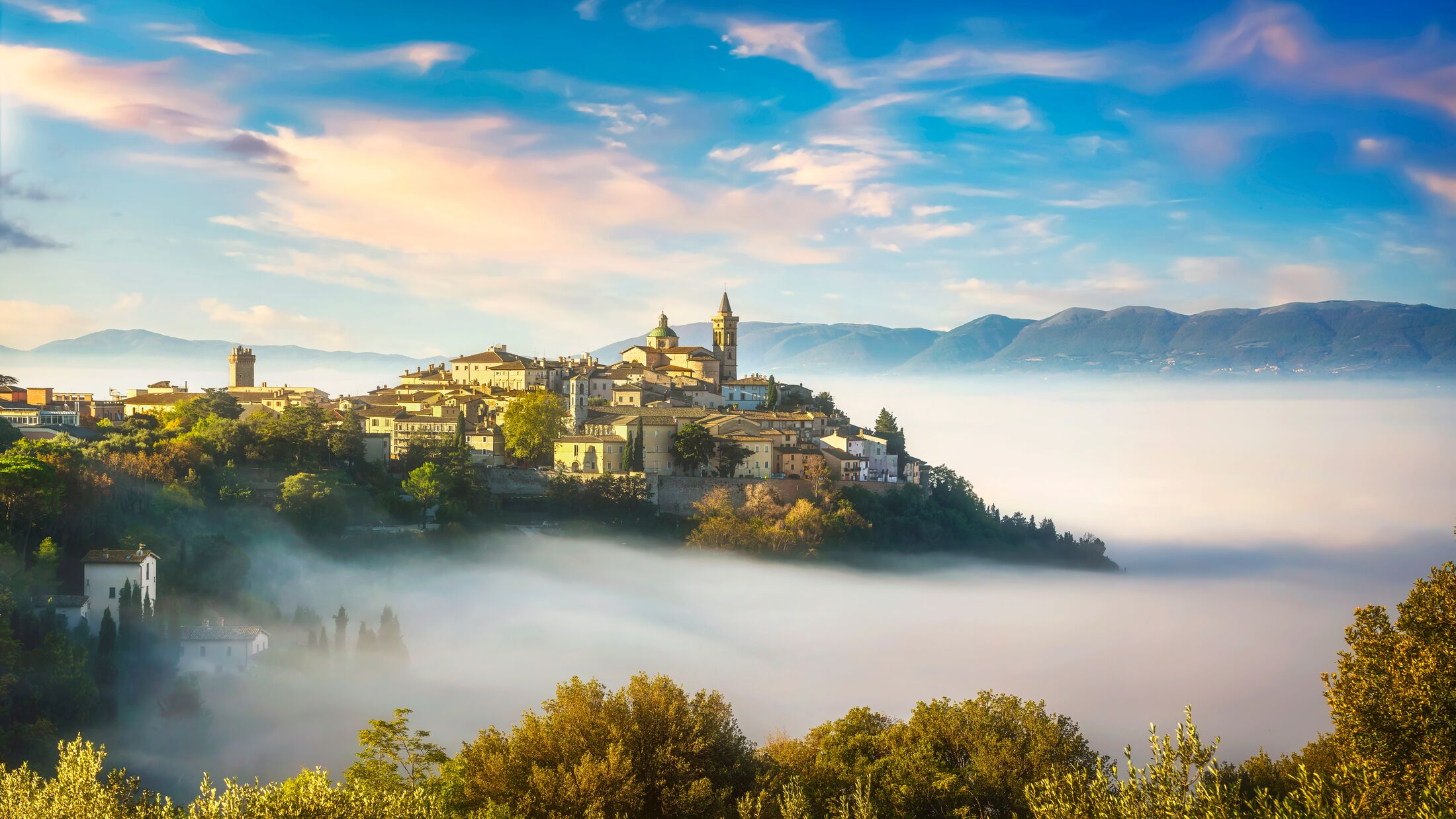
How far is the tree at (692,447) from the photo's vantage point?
47.8 metres

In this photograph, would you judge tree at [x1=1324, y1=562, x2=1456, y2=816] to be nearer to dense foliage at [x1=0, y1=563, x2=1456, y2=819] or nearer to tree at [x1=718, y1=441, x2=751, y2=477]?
dense foliage at [x1=0, y1=563, x2=1456, y2=819]

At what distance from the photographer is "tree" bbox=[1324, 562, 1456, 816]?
1342 centimetres

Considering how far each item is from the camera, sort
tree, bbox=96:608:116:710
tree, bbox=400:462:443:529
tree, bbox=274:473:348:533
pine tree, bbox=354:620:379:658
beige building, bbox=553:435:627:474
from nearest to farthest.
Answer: tree, bbox=96:608:116:710
pine tree, bbox=354:620:379:658
tree, bbox=274:473:348:533
tree, bbox=400:462:443:529
beige building, bbox=553:435:627:474

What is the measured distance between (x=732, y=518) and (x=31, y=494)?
25.3 metres

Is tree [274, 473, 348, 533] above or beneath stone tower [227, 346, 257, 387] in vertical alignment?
beneath

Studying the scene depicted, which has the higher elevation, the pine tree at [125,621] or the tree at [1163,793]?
the tree at [1163,793]

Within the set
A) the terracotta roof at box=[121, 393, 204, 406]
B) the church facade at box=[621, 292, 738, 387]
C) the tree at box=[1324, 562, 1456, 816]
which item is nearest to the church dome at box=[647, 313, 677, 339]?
the church facade at box=[621, 292, 738, 387]

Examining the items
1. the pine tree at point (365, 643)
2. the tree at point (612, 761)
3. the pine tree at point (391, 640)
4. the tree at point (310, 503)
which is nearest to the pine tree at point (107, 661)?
the pine tree at point (365, 643)

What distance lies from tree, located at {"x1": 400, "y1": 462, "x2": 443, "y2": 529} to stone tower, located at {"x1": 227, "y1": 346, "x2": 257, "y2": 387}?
26273 mm

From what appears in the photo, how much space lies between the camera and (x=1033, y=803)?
1362 cm

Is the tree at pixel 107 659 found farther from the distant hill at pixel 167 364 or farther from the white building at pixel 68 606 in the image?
the distant hill at pixel 167 364

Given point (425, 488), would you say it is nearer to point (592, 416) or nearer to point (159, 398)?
point (592, 416)

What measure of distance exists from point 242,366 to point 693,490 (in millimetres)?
32669

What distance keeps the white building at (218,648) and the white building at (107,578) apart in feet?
6.90
